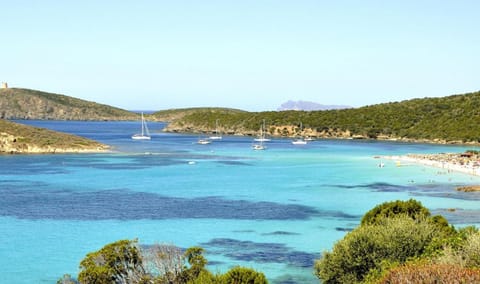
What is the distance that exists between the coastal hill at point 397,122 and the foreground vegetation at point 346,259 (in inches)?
4715

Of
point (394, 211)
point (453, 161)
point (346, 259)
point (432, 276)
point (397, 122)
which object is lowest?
point (346, 259)

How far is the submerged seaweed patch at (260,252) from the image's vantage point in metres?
33.1

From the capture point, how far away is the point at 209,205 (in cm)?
5350

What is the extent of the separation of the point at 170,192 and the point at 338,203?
17526 millimetres

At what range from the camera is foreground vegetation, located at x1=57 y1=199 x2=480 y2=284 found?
2061 cm

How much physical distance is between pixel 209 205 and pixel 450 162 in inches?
1880

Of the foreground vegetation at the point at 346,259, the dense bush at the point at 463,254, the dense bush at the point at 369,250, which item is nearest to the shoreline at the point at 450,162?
the dense bush at the point at 369,250

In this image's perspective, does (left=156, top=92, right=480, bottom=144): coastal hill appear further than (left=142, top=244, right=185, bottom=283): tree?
Yes

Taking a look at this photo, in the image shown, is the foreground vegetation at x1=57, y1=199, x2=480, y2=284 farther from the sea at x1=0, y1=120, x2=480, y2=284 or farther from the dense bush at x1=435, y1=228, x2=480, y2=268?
the sea at x1=0, y1=120, x2=480, y2=284

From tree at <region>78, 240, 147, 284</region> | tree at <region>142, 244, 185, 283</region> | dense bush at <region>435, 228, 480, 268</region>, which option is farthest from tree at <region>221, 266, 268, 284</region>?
dense bush at <region>435, 228, 480, 268</region>

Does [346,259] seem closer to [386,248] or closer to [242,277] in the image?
[386,248]

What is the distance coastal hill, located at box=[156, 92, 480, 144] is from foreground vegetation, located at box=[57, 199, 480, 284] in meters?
120

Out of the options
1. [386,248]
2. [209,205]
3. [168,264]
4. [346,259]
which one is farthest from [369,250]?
[209,205]

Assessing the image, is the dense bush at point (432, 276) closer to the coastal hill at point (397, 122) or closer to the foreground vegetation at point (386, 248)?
the foreground vegetation at point (386, 248)
